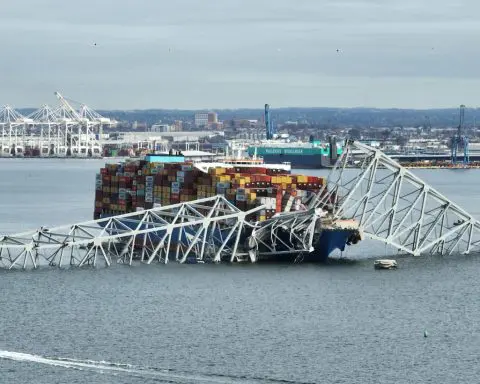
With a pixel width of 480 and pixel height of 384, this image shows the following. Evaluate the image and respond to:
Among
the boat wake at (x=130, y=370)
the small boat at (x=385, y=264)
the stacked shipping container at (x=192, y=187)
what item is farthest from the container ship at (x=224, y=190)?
the boat wake at (x=130, y=370)

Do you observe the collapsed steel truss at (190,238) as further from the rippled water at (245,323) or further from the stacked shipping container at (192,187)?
the rippled water at (245,323)

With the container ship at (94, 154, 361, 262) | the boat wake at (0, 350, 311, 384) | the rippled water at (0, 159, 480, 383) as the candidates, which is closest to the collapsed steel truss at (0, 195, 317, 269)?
the container ship at (94, 154, 361, 262)

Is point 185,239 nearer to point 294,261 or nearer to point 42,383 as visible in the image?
point 294,261

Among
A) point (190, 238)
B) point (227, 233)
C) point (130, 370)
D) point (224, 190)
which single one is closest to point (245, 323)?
point (130, 370)

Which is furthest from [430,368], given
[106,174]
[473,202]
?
[473,202]

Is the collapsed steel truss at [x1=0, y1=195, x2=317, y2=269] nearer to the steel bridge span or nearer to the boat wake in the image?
the steel bridge span
